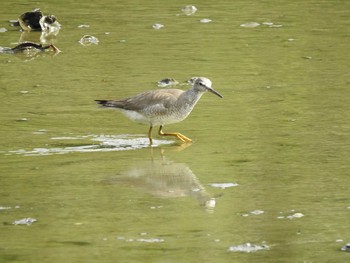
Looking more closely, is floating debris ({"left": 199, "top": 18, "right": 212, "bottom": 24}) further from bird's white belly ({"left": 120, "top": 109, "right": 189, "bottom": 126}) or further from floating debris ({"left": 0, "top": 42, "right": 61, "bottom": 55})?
bird's white belly ({"left": 120, "top": 109, "right": 189, "bottom": 126})

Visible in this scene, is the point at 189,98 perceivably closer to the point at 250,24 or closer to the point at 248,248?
the point at 248,248

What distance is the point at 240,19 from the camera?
20141mm

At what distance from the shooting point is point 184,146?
12.5 metres

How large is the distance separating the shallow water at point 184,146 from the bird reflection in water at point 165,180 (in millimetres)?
21

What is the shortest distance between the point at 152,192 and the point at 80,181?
79cm

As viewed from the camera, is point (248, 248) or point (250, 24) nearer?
point (248, 248)

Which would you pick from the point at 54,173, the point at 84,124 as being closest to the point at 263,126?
the point at 84,124

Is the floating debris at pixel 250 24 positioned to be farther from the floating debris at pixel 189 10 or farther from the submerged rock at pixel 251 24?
the floating debris at pixel 189 10

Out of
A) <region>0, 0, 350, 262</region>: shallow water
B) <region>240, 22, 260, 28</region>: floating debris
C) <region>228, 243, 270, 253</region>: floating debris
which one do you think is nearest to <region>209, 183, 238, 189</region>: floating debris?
<region>0, 0, 350, 262</region>: shallow water

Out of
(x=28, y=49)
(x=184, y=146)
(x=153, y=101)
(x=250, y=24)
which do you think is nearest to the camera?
(x=184, y=146)

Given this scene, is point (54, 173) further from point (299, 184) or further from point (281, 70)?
point (281, 70)

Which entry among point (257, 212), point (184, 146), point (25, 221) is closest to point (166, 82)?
point (184, 146)

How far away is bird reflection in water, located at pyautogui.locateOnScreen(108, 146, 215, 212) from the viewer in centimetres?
1045

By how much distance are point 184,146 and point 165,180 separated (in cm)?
146
